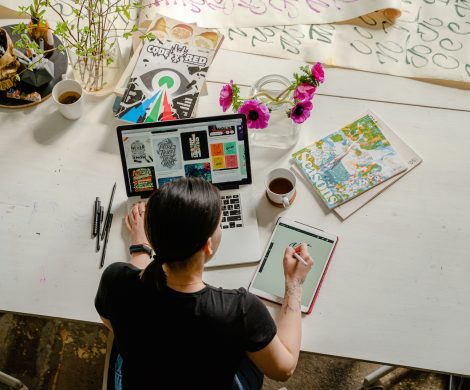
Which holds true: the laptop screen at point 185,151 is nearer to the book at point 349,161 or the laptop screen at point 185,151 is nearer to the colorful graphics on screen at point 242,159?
the colorful graphics on screen at point 242,159

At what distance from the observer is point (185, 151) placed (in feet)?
3.92

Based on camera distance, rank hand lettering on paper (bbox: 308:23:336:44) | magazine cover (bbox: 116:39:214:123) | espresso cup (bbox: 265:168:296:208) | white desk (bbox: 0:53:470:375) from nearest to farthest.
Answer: white desk (bbox: 0:53:470:375) < espresso cup (bbox: 265:168:296:208) < magazine cover (bbox: 116:39:214:123) < hand lettering on paper (bbox: 308:23:336:44)

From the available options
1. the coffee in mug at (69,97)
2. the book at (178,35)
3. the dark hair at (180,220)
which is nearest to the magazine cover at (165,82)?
the book at (178,35)

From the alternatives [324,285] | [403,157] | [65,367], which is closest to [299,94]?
[403,157]

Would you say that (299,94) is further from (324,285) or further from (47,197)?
(47,197)

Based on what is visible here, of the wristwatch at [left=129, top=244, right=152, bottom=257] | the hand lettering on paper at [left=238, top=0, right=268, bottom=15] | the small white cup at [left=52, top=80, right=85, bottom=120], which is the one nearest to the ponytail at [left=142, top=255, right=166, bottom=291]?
the wristwatch at [left=129, top=244, right=152, bottom=257]

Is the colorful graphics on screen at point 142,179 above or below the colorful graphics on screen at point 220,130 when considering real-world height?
below

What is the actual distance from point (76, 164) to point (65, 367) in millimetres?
865

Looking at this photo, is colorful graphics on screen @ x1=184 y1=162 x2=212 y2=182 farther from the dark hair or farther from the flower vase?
the dark hair

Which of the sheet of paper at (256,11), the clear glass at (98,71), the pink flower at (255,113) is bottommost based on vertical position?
the clear glass at (98,71)

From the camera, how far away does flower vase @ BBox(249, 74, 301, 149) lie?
126 centimetres

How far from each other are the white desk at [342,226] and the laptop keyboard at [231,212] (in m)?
0.05

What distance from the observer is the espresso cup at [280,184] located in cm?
119

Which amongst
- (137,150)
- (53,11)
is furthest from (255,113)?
(53,11)
